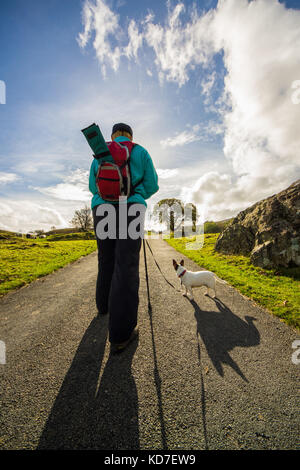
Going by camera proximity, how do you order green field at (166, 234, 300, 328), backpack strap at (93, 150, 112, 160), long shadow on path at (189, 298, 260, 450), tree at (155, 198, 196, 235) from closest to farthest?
1. backpack strap at (93, 150, 112, 160)
2. long shadow on path at (189, 298, 260, 450)
3. green field at (166, 234, 300, 328)
4. tree at (155, 198, 196, 235)

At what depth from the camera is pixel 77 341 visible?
3166 mm

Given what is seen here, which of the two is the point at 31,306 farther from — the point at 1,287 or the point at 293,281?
the point at 293,281

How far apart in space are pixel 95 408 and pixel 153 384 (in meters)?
0.74

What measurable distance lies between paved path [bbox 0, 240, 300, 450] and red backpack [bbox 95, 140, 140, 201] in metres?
2.59

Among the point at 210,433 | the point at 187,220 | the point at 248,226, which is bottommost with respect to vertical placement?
the point at 210,433

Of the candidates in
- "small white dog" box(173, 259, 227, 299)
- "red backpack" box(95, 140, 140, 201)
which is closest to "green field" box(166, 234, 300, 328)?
"small white dog" box(173, 259, 227, 299)

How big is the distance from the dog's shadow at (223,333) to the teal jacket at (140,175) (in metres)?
2.75

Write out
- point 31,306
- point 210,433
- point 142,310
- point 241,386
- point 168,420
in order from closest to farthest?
point 210,433
point 168,420
point 241,386
point 142,310
point 31,306

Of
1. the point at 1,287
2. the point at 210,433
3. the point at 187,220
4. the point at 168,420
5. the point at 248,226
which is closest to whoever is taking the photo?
the point at 210,433

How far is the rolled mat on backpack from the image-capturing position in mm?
2377

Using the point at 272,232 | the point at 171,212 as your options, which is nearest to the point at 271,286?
the point at 272,232

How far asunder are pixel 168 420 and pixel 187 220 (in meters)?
52.3

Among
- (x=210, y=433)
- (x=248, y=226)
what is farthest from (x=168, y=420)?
(x=248, y=226)

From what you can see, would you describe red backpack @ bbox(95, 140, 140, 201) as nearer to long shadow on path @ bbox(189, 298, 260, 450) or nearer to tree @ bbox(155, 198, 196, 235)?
long shadow on path @ bbox(189, 298, 260, 450)
